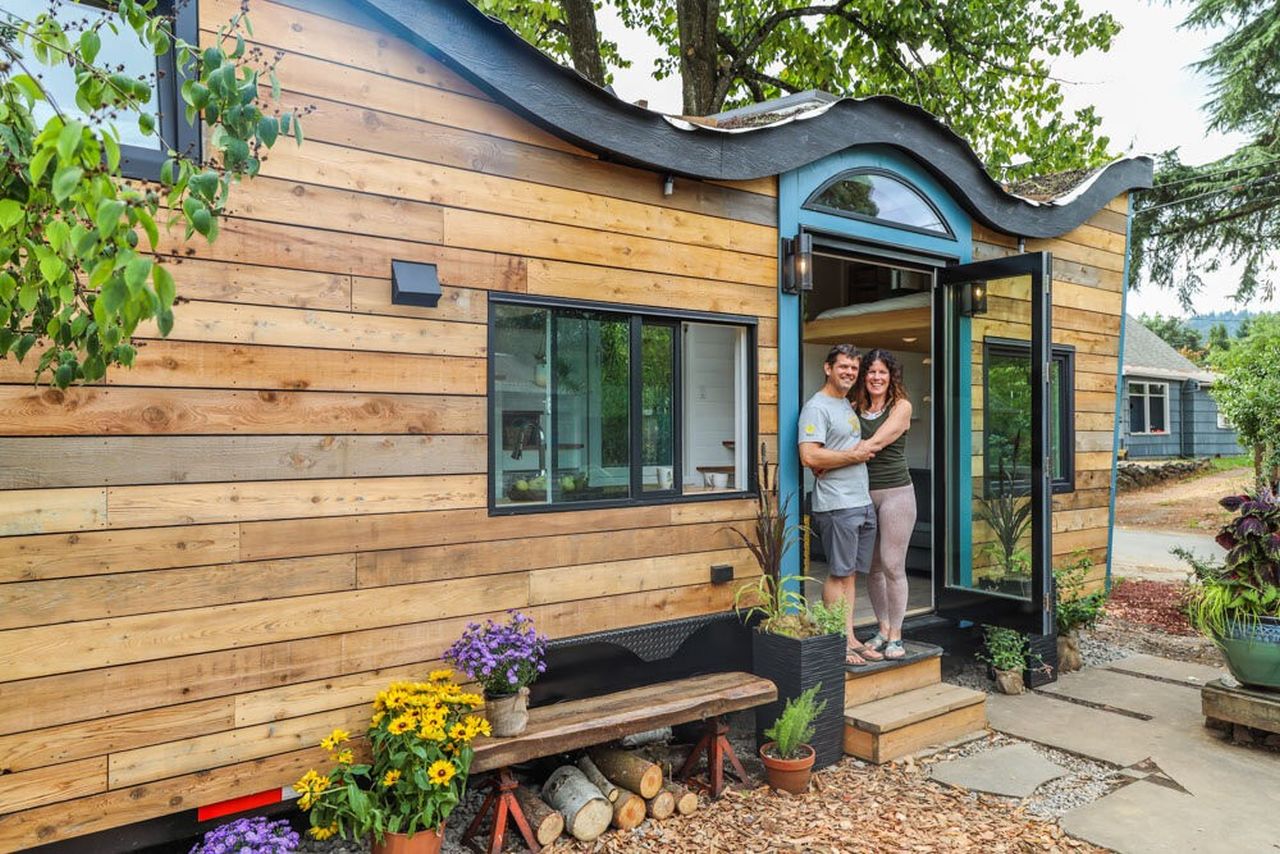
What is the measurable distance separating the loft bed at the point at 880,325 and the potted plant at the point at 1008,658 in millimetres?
2773

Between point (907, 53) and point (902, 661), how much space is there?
31.7 ft

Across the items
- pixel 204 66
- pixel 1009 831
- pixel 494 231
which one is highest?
pixel 494 231

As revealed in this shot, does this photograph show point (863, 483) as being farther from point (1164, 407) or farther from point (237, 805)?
point (1164, 407)

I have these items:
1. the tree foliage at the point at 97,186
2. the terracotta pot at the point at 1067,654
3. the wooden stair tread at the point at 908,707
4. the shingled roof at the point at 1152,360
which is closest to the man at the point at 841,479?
the wooden stair tread at the point at 908,707

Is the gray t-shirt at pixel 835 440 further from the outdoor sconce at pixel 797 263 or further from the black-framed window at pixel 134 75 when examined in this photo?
the black-framed window at pixel 134 75

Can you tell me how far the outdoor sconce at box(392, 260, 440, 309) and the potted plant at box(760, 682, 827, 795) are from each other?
227cm

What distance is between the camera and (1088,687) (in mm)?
5086

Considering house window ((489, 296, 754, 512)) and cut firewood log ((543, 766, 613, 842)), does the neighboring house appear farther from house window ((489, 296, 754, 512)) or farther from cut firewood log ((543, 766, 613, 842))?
cut firewood log ((543, 766, 613, 842))

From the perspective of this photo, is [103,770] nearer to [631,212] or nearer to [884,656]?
[631,212]

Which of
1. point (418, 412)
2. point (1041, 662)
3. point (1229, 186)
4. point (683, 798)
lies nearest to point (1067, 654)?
point (1041, 662)

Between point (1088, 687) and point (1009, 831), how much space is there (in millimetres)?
2251

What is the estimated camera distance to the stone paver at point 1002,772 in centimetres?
364

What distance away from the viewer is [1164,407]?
68.7 feet

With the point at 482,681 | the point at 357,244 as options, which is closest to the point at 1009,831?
the point at 482,681
